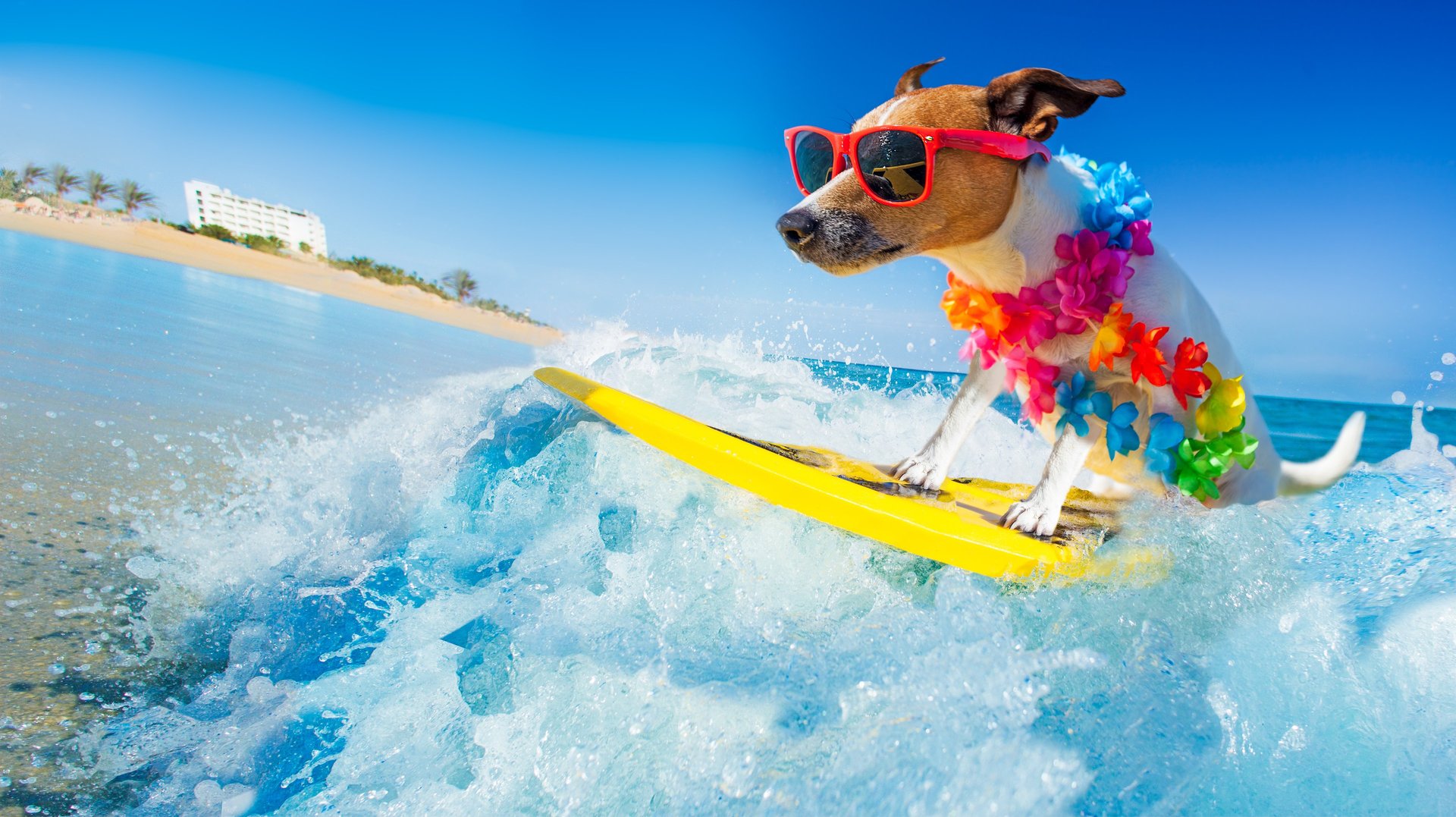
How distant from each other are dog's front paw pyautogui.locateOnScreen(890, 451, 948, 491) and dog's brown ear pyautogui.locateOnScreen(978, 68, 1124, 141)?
97cm

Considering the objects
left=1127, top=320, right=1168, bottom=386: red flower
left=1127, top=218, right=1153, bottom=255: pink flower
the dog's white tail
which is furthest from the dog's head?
the dog's white tail

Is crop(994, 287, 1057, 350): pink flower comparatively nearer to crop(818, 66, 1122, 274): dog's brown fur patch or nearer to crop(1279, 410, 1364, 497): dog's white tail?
crop(818, 66, 1122, 274): dog's brown fur patch

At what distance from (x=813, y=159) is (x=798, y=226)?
368mm

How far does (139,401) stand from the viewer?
4402 millimetres

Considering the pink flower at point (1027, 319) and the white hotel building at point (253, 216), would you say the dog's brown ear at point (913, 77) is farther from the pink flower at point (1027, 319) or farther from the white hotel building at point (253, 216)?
the white hotel building at point (253, 216)

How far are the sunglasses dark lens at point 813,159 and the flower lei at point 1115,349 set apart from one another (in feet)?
1.94

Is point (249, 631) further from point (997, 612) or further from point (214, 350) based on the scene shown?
point (214, 350)

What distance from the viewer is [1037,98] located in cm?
198

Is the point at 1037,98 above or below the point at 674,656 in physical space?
above

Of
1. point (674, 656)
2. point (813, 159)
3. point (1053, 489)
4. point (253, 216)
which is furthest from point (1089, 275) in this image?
point (253, 216)

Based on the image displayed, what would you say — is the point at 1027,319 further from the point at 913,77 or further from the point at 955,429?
the point at 913,77

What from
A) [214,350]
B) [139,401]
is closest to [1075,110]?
[139,401]

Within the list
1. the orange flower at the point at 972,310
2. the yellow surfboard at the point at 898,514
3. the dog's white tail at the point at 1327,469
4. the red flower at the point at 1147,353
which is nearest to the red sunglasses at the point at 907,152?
the orange flower at the point at 972,310

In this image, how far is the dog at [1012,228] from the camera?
1.99 metres
